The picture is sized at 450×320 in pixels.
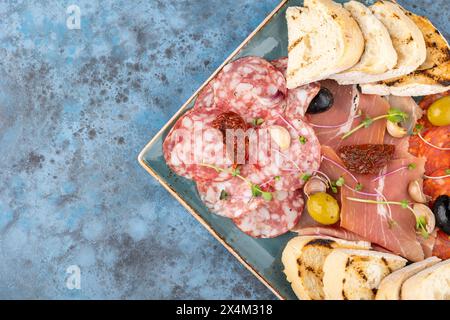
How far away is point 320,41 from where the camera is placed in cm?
163

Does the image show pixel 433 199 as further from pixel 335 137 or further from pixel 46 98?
pixel 46 98

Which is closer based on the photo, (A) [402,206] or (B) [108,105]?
(A) [402,206]

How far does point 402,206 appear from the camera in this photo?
174cm

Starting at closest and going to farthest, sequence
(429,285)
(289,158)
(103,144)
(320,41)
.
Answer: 1. (429,285)
2. (320,41)
3. (289,158)
4. (103,144)

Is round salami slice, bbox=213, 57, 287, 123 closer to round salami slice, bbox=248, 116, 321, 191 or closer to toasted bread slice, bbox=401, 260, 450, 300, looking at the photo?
round salami slice, bbox=248, 116, 321, 191

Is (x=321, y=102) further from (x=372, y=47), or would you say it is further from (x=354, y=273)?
(x=354, y=273)

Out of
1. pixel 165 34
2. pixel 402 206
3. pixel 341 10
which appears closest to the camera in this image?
pixel 341 10

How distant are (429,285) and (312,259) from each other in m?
0.35

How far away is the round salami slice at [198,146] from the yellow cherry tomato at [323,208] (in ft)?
0.96

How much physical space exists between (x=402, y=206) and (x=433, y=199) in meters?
0.13

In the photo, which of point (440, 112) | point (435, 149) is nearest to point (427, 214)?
point (435, 149)

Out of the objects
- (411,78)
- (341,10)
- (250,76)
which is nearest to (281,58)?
(250,76)

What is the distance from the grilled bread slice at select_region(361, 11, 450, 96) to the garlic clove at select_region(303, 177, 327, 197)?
387 mm

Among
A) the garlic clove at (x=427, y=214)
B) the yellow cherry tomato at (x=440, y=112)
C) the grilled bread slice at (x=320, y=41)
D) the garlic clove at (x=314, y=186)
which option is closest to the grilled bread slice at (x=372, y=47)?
the grilled bread slice at (x=320, y=41)
